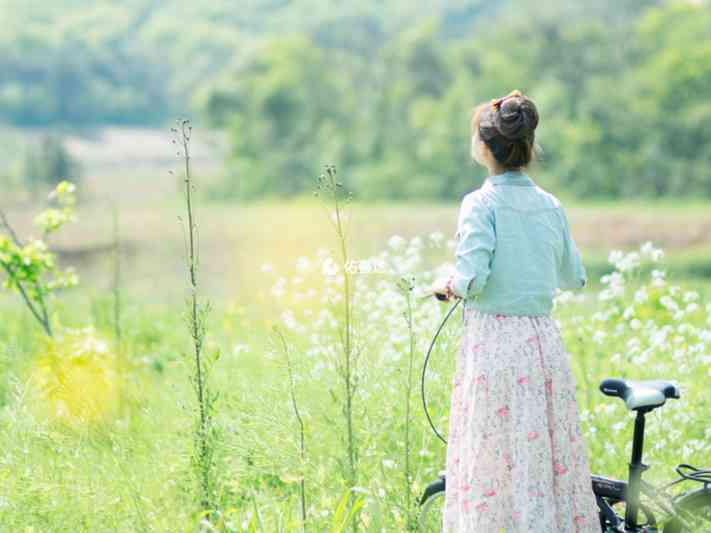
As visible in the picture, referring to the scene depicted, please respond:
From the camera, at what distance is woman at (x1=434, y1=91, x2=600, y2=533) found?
3152 mm

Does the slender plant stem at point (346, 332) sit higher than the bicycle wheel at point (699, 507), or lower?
higher

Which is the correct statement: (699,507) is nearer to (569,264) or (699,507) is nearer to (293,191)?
(569,264)

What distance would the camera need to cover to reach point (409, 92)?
148 ft

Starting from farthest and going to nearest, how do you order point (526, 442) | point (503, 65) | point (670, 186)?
point (503, 65) → point (670, 186) → point (526, 442)

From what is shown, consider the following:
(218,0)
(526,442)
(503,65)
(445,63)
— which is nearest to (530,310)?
(526,442)

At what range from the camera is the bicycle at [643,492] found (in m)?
3.15

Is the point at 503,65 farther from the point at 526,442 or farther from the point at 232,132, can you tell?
the point at 526,442

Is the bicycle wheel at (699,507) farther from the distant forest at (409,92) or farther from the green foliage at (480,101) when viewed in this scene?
the distant forest at (409,92)

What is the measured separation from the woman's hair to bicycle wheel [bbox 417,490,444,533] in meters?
1.28

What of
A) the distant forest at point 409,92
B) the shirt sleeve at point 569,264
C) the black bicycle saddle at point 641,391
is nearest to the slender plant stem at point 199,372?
the shirt sleeve at point 569,264

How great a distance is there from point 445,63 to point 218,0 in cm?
5453

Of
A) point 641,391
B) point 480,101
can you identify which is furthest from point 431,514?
point 480,101

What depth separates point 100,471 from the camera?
3738 millimetres

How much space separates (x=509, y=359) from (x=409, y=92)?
1685 inches
